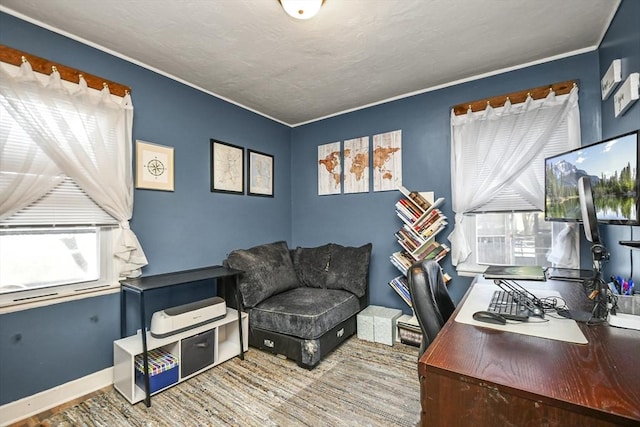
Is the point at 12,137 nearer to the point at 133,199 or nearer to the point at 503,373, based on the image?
the point at 133,199

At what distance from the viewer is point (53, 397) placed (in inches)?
76.9

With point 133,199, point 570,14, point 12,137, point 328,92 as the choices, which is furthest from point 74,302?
point 570,14

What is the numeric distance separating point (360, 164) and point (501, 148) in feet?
4.78

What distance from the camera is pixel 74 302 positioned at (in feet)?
6.81

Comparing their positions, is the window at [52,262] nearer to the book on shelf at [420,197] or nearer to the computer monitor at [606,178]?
the book on shelf at [420,197]

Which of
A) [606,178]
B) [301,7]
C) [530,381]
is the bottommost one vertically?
[530,381]

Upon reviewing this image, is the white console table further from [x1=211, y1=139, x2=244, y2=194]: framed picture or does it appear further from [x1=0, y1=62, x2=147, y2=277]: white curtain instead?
[x1=211, y1=139, x2=244, y2=194]: framed picture

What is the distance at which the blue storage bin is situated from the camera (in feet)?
6.70

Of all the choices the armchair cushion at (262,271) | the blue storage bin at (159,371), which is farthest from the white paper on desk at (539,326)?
the blue storage bin at (159,371)

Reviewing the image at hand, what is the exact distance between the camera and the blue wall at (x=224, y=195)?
1.92 metres

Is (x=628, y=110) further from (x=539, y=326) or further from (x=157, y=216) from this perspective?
(x=157, y=216)

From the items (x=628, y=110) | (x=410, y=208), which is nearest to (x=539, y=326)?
(x=628, y=110)

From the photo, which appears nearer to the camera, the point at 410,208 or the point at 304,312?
the point at 304,312

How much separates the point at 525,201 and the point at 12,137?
3862 millimetres
